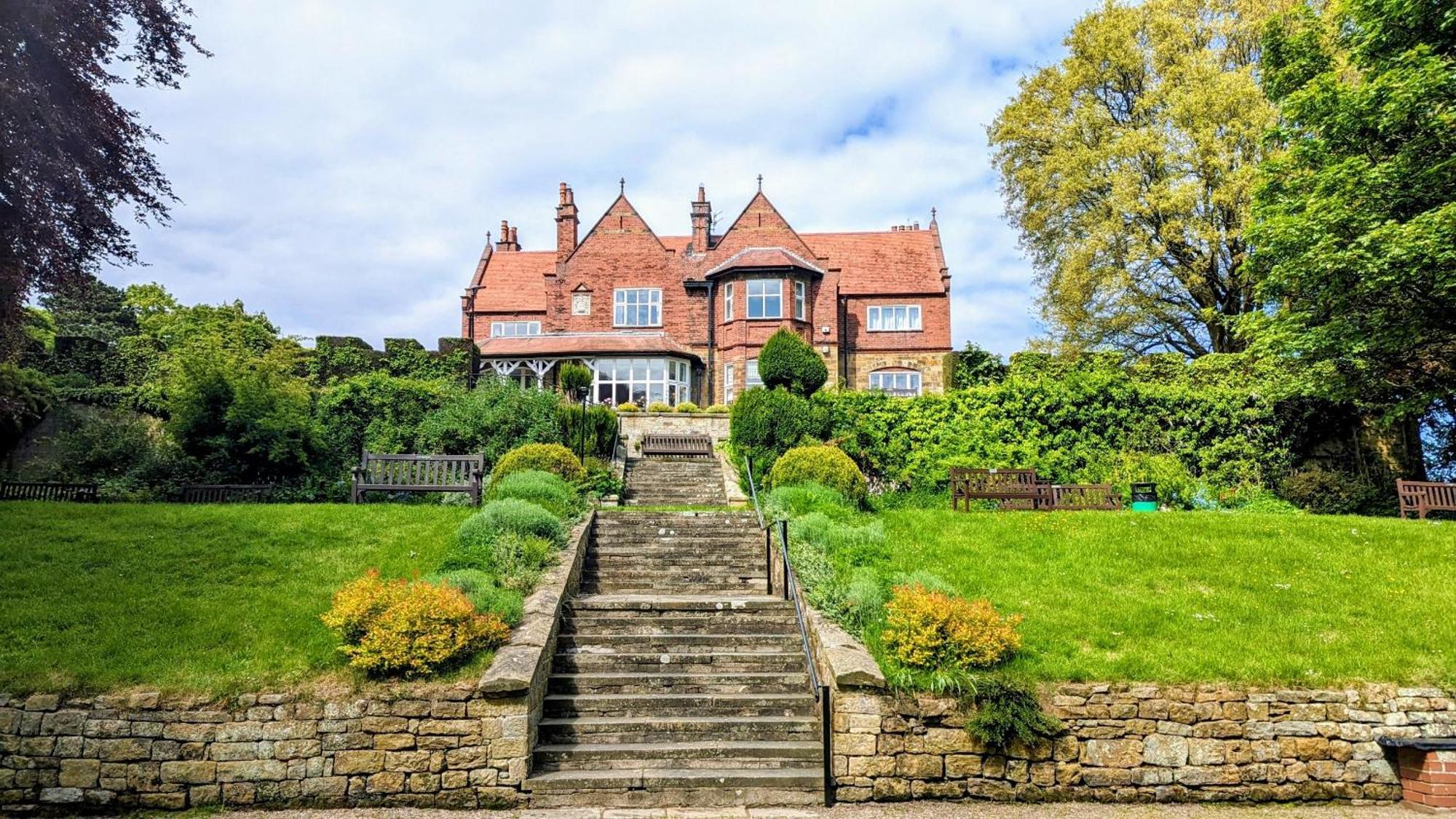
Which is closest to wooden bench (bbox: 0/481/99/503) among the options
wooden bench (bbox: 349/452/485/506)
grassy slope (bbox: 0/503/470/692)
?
grassy slope (bbox: 0/503/470/692)

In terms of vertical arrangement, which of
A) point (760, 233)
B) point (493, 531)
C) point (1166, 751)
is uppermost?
point (760, 233)

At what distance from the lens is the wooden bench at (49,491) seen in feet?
52.3

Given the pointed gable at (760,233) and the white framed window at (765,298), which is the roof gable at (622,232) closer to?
the pointed gable at (760,233)

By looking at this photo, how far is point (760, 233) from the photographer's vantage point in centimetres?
3516

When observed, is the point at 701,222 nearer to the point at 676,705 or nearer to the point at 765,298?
the point at 765,298

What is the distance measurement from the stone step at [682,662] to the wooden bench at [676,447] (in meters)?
13.9

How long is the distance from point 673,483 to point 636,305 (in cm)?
1639

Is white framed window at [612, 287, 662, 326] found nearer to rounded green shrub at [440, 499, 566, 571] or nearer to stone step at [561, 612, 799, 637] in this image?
rounded green shrub at [440, 499, 566, 571]

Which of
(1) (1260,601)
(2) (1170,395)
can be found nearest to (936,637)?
(1) (1260,601)

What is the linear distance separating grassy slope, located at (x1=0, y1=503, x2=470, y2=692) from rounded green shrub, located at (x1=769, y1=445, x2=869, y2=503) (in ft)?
20.2

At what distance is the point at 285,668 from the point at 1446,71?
2036 centimetres

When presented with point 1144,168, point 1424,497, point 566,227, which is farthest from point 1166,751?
point 566,227

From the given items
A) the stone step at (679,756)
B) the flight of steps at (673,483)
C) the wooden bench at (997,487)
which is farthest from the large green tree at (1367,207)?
the stone step at (679,756)

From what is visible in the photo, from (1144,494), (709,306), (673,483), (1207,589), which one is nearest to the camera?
(1207,589)
